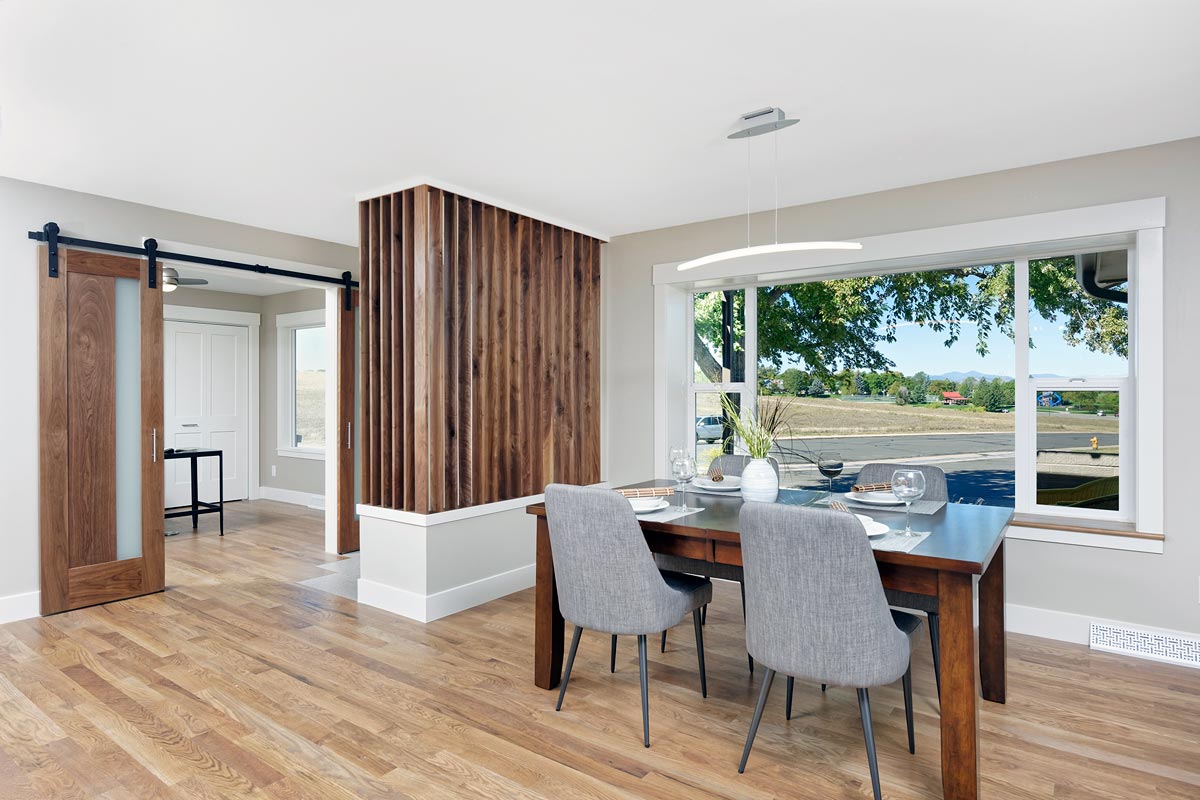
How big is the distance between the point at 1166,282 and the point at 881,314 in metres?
1.52

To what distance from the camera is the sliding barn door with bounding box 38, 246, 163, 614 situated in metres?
3.79

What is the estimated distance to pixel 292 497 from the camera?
24.9ft

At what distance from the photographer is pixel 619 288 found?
16.8ft

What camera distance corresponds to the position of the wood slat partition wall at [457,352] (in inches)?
149

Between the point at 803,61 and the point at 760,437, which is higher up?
the point at 803,61

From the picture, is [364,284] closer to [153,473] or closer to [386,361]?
[386,361]

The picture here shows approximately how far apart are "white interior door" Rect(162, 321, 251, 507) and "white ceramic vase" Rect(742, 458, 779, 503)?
6.63 metres

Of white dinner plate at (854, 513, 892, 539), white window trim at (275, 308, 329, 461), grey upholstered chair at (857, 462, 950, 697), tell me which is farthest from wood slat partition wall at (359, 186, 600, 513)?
white window trim at (275, 308, 329, 461)

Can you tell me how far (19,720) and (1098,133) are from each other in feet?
16.8

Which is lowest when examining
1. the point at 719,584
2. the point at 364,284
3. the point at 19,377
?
the point at 719,584

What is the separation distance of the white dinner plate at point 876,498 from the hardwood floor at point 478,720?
31.9 inches

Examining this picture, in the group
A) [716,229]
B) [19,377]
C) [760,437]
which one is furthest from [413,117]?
[19,377]

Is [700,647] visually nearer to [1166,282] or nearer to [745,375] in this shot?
[745,375]

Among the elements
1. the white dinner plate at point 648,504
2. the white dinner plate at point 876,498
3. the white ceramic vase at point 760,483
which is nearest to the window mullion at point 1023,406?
the white dinner plate at point 876,498
